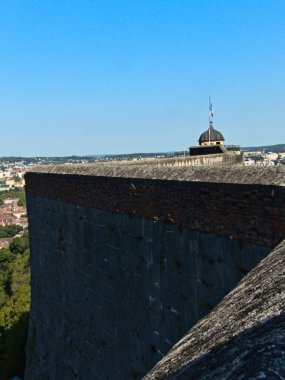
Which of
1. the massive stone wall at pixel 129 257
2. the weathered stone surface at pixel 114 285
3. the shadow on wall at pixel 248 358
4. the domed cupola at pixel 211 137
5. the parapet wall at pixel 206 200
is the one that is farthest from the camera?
the domed cupola at pixel 211 137

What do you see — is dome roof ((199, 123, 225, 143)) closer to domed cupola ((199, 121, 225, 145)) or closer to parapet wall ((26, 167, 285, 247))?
domed cupola ((199, 121, 225, 145))

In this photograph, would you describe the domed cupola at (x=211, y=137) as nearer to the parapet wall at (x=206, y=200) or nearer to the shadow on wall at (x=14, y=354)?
the shadow on wall at (x=14, y=354)

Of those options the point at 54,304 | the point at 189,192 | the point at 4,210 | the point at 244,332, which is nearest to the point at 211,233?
the point at 189,192

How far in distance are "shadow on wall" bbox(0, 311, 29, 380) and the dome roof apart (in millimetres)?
11792

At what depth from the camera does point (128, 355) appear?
7852 millimetres

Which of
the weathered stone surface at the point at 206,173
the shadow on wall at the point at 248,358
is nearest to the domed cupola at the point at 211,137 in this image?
the weathered stone surface at the point at 206,173

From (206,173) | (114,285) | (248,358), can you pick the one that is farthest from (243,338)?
(114,285)

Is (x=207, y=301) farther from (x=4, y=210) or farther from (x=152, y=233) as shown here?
(x=4, y=210)

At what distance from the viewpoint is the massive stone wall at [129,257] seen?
5.28 meters

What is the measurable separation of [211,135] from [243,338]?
20.9 metres

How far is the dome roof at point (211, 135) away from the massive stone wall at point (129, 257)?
12255 mm

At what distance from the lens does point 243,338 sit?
91.7 inches

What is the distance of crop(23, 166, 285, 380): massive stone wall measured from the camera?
5277 millimetres

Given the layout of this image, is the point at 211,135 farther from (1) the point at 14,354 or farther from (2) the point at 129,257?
(2) the point at 129,257
